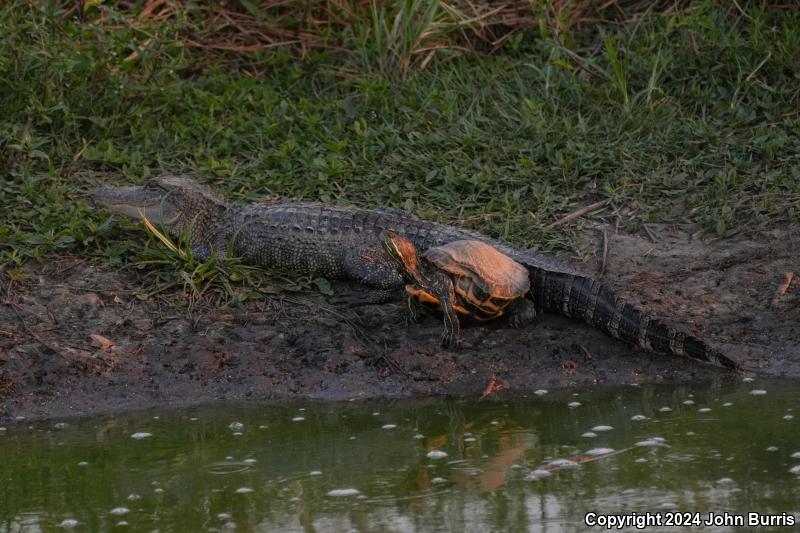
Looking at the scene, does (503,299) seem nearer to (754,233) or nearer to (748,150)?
(754,233)

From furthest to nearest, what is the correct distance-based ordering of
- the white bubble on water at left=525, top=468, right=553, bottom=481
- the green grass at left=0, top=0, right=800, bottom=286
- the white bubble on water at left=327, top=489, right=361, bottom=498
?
the green grass at left=0, top=0, right=800, bottom=286 → the white bubble on water at left=525, top=468, right=553, bottom=481 → the white bubble on water at left=327, top=489, right=361, bottom=498

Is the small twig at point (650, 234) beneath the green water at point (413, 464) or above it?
above

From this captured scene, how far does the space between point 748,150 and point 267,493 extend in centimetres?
496

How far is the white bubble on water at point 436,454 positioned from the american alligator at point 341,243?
1648 mm

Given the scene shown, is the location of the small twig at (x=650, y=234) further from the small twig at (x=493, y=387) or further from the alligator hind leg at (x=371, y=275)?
the small twig at (x=493, y=387)

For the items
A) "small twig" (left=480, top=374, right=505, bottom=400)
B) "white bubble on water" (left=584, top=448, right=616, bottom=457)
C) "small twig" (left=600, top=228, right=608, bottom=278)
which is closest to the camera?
"white bubble on water" (left=584, top=448, right=616, bottom=457)

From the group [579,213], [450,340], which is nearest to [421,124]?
[579,213]

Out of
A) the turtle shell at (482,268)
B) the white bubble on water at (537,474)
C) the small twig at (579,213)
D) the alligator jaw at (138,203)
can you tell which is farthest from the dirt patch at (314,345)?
the white bubble on water at (537,474)

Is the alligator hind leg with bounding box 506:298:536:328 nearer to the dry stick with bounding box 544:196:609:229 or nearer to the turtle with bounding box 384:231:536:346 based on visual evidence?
the turtle with bounding box 384:231:536:346

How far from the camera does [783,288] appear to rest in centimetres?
668

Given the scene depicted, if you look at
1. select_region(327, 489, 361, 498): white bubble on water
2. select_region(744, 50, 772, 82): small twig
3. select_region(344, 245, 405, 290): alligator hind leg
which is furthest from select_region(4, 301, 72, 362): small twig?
select_region(744, 50, 772, 82): small twig

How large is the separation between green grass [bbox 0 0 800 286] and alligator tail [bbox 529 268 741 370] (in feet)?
3.05

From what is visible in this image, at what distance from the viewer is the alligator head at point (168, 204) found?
7410 mm

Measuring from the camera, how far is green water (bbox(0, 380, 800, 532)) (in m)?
4.33
